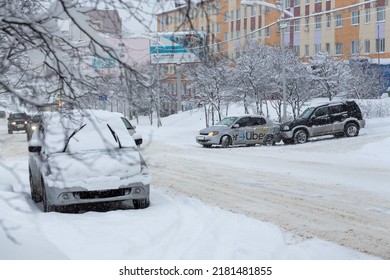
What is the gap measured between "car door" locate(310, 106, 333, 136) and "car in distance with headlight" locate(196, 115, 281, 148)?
1570 millimetres

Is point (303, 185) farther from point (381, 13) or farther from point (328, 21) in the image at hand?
point (328, 21)

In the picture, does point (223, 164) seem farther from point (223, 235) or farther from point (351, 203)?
point (223, 235)

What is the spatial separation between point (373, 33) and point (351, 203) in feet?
162

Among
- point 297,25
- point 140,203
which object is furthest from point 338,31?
point 140,203

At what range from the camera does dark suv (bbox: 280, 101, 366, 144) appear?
27172 millimetres

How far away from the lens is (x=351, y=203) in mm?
10867

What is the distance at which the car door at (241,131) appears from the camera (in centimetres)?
2703

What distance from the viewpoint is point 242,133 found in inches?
Result: 1068

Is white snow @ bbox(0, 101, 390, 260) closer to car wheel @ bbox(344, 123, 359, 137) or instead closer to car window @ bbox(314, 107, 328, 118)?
car window @ bbox(314, 107, 328, 118)

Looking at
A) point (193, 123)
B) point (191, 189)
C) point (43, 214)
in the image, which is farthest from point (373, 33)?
point (43, 214)

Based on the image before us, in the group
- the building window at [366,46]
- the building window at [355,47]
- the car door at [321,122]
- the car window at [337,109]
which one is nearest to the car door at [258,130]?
the car door at [321,122]

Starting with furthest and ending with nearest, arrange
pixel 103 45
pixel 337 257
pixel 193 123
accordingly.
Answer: pixel 193 123
pixel 337 257
pixel 103 45

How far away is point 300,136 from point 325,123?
4.57ft

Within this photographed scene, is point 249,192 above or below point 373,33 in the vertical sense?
below
